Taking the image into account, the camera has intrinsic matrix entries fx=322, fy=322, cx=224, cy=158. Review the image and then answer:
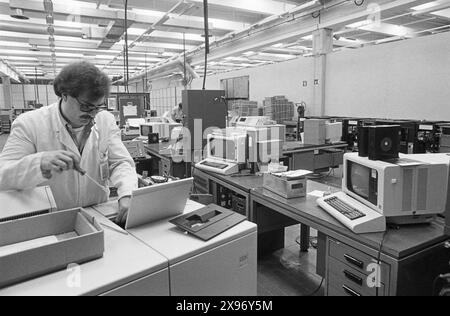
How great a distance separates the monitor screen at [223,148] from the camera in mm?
3051

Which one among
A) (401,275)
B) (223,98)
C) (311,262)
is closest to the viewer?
(401,275)

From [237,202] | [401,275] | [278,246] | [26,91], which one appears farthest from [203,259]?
[26,91]

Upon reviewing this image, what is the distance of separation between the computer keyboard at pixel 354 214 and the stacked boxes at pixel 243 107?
20.1 ft

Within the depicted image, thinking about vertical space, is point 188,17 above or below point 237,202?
above

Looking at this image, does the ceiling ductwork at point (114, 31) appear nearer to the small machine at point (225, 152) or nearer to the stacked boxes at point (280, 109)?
the small machine at point (225, 152)

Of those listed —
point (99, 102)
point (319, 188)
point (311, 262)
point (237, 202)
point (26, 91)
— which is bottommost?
point (311, 262)

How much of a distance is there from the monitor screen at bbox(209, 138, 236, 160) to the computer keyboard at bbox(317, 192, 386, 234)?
126cm

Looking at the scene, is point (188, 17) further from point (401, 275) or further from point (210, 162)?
point (401, 275)

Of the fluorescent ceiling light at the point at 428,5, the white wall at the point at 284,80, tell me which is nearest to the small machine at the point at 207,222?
the fluorescent ceiling light at the point at 428,5

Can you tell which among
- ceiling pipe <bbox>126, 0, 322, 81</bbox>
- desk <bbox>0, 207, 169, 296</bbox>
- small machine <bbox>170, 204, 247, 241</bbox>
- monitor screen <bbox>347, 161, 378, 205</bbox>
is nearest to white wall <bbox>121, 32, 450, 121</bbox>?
ceiling pipe <bbox>126, 0, 322, 81</bbox>

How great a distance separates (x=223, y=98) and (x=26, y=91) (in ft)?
46.0

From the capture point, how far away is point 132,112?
6398mm

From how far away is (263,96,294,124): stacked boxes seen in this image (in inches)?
295

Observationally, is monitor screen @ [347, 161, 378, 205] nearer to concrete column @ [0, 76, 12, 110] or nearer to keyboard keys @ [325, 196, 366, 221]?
keyboard keys @ [325, 196, 366, 221]
